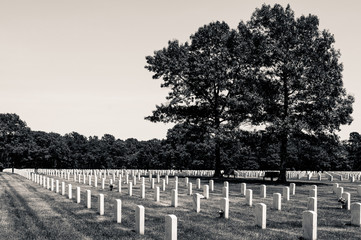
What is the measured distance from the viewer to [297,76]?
3688 cm

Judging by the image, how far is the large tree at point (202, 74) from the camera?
47.1 metres

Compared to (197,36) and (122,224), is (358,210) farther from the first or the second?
(197,36)

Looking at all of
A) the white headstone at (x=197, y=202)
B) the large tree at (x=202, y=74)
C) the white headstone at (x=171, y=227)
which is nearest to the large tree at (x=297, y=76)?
the large tree at (x=202, y=74)

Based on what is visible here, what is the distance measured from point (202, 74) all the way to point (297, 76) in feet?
39.5

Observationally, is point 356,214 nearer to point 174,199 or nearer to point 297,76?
point 174,199

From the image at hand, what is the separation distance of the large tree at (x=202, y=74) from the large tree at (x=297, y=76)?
7.07 meters

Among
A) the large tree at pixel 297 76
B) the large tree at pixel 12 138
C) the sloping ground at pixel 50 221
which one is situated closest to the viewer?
the sloping ground at pixel 50 221

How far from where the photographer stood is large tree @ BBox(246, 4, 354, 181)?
36344 mm

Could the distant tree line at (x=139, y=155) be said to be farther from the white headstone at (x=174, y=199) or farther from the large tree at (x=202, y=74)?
the white headstone at (x=174, y=199)

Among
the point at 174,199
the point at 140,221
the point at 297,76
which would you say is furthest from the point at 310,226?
the point at 297,76

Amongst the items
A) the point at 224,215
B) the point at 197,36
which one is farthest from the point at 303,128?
the point at 224,215

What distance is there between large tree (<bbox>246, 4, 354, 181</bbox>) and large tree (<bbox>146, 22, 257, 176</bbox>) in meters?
7.07

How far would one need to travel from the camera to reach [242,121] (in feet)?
143

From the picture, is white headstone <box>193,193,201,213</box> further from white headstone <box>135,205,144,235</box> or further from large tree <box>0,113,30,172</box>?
large tree <box>0,113,30,172</box>
